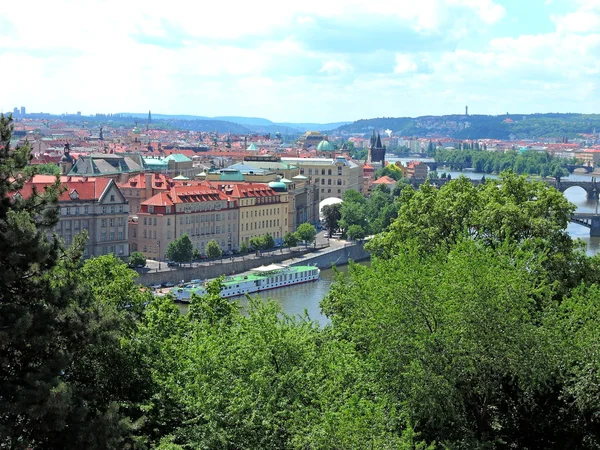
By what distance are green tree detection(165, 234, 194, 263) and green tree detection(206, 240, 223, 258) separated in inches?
119

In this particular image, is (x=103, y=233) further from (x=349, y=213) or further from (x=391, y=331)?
(x=391, y=331)

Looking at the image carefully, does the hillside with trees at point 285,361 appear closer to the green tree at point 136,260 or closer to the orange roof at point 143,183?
the green tree at point 136,260

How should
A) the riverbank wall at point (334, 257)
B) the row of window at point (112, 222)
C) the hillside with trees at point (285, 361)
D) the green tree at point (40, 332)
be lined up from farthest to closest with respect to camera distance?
1. the riverbank wall at point (334, 257)
2. the row of window at point (112, 222)
3. the hillside with trees at point (285, 361)
4. the green tree at point (40, 332)

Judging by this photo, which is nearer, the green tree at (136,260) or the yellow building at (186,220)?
the green tree at (136,260)

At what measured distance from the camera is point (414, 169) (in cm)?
15088

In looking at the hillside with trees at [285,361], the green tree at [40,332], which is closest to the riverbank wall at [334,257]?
the hillside with trees at [285,361]

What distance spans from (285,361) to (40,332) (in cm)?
476

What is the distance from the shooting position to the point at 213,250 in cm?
6088

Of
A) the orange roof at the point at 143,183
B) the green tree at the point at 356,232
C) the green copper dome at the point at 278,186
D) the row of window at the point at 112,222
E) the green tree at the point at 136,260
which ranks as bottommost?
the green tree at the point at 356,232

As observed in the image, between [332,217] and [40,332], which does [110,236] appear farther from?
[40,332]

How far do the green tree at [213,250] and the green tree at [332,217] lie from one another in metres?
19.3

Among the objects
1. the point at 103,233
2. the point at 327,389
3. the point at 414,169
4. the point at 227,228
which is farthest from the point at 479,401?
the point at 414,169

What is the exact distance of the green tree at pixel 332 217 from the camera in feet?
262

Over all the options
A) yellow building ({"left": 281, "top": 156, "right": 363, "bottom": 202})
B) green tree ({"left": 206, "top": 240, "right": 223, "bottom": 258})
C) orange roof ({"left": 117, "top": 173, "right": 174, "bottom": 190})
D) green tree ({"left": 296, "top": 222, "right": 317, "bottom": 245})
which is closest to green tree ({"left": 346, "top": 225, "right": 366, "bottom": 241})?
green tree ({"left": 296, "top": 222, "right": 317, "bottom": 245})
